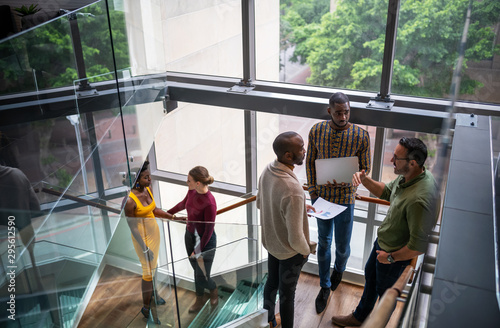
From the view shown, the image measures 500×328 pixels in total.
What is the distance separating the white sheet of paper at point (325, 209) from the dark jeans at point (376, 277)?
19.1 inches

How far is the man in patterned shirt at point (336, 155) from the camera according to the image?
3.78 metres

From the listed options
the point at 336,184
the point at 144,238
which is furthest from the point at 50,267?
the point at 336,184

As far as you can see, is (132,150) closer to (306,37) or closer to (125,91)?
(125,91)

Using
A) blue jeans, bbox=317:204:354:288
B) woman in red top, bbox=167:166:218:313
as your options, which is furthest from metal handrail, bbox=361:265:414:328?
blue jeans, bbox=317:204:354:288

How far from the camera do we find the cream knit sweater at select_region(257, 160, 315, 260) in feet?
9.36

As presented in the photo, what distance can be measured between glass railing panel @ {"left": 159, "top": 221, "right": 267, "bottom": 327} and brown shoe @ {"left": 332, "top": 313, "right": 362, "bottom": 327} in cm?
71

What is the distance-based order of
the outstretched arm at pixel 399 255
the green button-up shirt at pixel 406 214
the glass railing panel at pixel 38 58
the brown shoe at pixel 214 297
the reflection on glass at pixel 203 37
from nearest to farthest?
the glass railing panel at pixel 38 58
the green button-up shirt at pixel 406 214
the outstretched arm at pixel 399 255
the brown shoe at pixel 214 297
the reflection on glass at pixel 203 37

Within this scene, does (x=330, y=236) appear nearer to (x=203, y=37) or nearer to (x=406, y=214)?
(x=406, y=214)

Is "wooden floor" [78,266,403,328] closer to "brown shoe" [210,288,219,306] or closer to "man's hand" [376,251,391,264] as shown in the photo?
"brown shoe" [210,288,219,306]

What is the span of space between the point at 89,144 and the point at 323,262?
7.58ft

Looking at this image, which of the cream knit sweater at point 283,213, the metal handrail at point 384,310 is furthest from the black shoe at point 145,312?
the metal handrail at point 384,310

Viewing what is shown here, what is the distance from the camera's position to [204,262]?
11.3ft

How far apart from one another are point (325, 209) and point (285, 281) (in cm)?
78

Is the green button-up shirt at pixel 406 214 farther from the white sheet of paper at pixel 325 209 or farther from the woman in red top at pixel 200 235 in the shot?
the woman in red top at pixel 200 235
